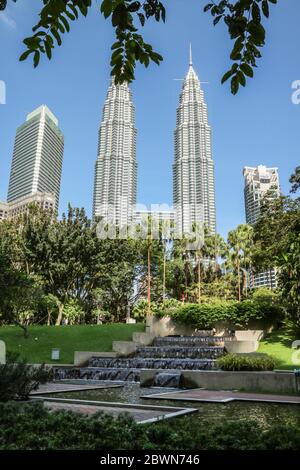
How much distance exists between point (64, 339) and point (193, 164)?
76424 millimetres

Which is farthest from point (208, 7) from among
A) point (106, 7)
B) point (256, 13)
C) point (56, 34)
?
point (56, 34)

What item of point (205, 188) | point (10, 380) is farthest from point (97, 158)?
point (10, 380)

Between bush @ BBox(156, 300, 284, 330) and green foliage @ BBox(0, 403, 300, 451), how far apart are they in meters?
23.6

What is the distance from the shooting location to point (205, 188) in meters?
93.8

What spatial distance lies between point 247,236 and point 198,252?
6.93 m

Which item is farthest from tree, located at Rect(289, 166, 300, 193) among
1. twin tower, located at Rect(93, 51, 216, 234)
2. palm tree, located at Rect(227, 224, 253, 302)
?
twin tower, located at Rect(93, 51, 216, 234)

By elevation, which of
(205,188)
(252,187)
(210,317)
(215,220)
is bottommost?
(210,317)

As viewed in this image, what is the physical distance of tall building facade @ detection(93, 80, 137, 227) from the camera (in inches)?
3130

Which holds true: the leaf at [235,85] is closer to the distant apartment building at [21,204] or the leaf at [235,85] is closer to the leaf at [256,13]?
the leaf at [256,13]

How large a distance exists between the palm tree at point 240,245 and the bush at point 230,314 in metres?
14.4

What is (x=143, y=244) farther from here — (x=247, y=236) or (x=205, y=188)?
(x=205, y=188)

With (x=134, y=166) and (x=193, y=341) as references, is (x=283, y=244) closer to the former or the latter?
(x=193, y=341)

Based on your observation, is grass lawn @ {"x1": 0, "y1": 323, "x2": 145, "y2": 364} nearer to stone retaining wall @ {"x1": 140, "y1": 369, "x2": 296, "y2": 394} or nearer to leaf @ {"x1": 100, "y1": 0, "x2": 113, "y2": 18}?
stone retaining wall @ {"x1": 140, "y1": 369, "x2": 296, "y2": 394}

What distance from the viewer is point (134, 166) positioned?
8719cm
